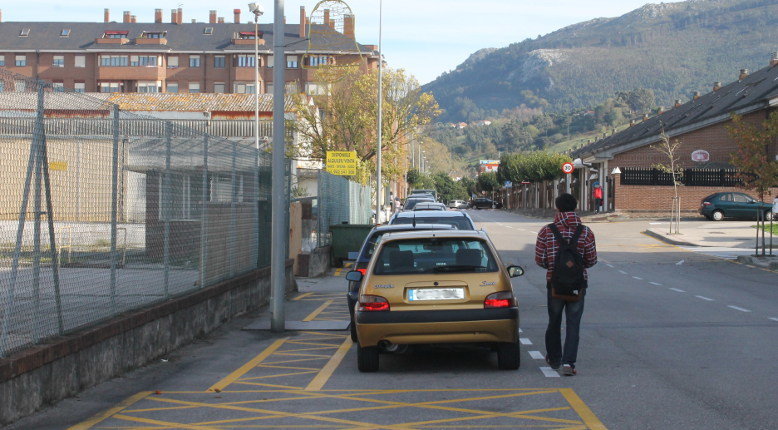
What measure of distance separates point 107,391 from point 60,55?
90543 millimetres

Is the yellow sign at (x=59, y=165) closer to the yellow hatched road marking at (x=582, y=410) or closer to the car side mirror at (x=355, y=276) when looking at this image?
the car side mirror at (x=355, y=276)

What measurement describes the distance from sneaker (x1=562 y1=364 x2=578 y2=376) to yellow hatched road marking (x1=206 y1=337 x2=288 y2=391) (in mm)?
3163

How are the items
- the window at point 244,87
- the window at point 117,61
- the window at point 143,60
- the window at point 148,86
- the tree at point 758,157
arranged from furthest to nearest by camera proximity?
the window at point 117,61 < the window at point 143,60 < the window at point 148,86 < the window at point 244,87 < the tree at point 758,157

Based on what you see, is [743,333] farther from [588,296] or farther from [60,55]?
[60,55]

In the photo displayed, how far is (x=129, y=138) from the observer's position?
9.61 metres

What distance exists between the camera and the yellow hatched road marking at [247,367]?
28.5ft

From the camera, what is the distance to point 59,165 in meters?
7.83

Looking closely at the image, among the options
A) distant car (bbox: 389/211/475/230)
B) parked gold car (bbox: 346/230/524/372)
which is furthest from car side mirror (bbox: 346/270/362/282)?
distant car (bbox: 389/211/475/230)

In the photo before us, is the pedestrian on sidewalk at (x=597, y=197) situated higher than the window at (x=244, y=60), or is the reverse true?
the window at (x=244, y=60)

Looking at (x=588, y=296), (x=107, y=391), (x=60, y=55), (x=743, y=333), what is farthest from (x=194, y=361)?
(x=60, y=55)

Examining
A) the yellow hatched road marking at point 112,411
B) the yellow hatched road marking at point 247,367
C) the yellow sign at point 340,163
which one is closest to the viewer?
the yellow hatched road marking at point 112,411

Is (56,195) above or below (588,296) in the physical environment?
above

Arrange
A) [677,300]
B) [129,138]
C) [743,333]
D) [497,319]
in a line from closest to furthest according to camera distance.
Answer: [497,319], [129,138], [743,333], [677,300]

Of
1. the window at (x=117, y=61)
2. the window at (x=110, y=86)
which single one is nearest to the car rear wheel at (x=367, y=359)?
the window at (x=110, y=86)
